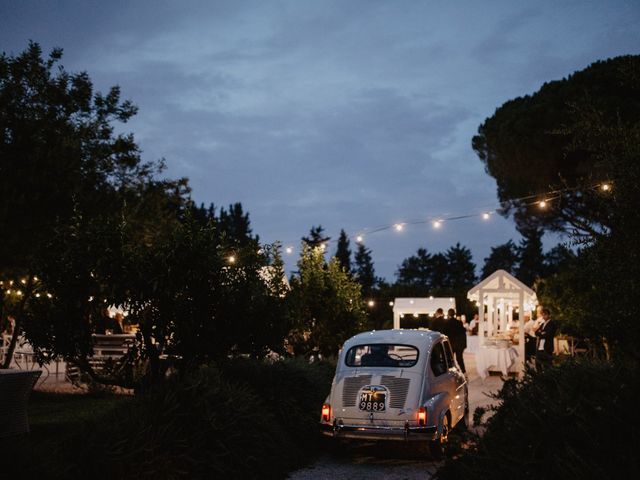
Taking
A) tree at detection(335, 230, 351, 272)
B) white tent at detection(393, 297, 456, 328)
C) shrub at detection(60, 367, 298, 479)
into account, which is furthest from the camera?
tree at detection(335, 230, 351, 272)

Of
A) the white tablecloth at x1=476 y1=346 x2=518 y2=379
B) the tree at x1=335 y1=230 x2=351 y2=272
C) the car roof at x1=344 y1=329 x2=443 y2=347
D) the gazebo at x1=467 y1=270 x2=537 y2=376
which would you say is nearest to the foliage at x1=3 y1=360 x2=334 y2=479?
the car roof at x1=344 y1=329 x2=443 y2=347

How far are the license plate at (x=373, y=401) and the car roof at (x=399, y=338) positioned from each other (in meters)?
1.03

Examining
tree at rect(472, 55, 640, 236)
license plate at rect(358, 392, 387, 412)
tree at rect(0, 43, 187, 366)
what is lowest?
license plate at rect(358, 392, 387, 412)

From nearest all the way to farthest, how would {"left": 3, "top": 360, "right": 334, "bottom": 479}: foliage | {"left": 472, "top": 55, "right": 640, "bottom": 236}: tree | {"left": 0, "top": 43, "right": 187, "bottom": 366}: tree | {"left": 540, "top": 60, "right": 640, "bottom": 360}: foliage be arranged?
{"left": 540, "top": 60, "right": 640, "bottom": 360}: foliage < {"left": 3, "top": 360, "right": 334, "bottom": 479}: foliage < {"left": 0, "top": 43, "right": 187, "bottom": 366}: tree < {"left": 472, "top": 55, "right": 640, "bottom": 236}: tree

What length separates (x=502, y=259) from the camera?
8106 cm

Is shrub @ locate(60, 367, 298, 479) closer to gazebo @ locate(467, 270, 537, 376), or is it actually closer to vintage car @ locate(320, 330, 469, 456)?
vintage car @ locate(320, 330, 469, 456)

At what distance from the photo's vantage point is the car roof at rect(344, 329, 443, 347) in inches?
362

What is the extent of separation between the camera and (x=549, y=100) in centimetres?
2381

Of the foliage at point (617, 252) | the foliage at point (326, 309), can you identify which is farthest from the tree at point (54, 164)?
the foliage at point (617, 252)

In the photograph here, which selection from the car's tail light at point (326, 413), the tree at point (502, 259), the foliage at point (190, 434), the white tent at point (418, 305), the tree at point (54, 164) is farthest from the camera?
the tree at point (502, 259)

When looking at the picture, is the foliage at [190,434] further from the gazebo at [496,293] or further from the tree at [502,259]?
the tree at [502,259]

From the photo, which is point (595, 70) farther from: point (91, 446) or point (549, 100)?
point (91, 446)

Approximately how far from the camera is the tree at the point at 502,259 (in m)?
80.2

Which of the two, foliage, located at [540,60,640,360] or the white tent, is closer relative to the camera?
foliage, located at [540,60,640,360]
